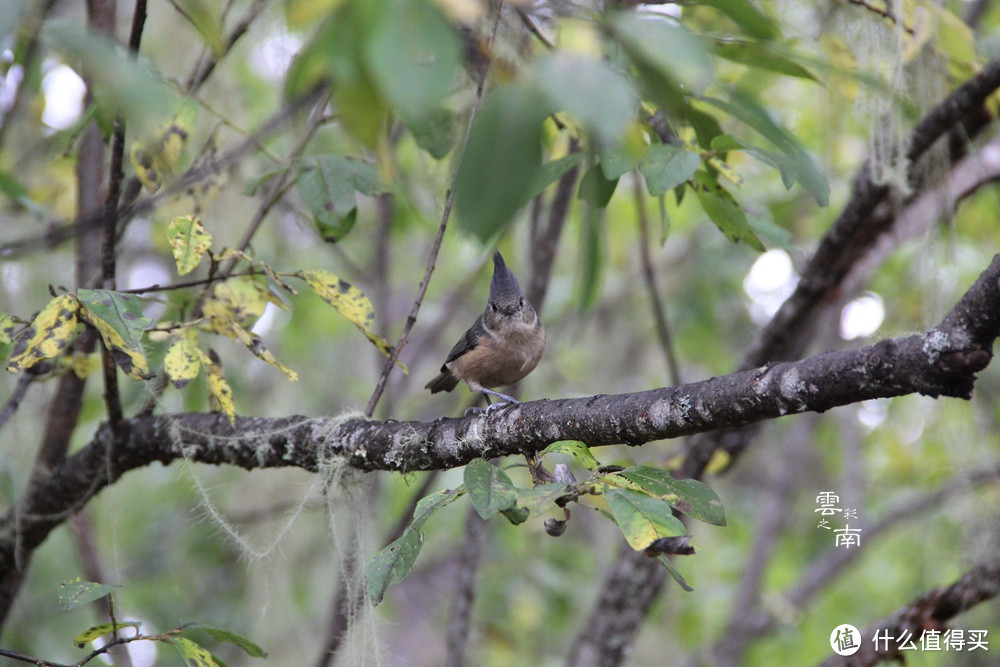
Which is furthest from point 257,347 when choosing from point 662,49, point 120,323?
point 662,49

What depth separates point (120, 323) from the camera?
1.57 metres

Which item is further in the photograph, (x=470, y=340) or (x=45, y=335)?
(x=470, y=340)

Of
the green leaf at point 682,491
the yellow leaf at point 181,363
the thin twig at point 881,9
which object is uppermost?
the thin twig at point 881,9

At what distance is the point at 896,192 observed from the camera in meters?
2.64

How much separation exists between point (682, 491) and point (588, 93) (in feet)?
3.03

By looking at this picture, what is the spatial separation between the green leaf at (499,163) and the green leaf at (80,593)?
1.24 metres

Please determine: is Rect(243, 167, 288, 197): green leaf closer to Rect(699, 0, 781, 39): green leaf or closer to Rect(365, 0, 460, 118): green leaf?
Rect(699, 0, 781, 39): green leaf

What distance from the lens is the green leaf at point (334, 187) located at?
2197 mm

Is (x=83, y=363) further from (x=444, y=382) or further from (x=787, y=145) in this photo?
(x=787, y=145)

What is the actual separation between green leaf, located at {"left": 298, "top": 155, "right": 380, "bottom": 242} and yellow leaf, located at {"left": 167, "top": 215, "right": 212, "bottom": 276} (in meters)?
0.37

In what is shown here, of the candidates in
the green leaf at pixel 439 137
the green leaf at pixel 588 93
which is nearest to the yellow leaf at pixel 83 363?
the green leaf at pixel 439 137

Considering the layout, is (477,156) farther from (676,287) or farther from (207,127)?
(676,287)

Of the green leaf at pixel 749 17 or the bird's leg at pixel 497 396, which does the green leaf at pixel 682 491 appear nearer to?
the bird's leg at pixel 497 396

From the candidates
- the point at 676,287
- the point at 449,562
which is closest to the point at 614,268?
the point at 676,287
